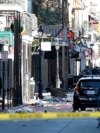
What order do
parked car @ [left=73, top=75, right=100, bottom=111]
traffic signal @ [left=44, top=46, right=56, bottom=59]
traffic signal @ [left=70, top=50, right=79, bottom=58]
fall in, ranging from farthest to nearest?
1. traffic signal @ [left=70, top=50, right=79, bottom=58]
2. traffic signal @ [left=44, top=46, right=56, bottom=59]
3. parked car @ [left=73, top=75, right=100, bottom=111]

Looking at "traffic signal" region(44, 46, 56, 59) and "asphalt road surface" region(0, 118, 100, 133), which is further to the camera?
"traffic signal" region(44, 46, 56, 59)

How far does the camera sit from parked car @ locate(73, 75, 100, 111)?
1113 inches

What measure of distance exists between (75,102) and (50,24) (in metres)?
23.6

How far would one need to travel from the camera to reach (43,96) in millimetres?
38219

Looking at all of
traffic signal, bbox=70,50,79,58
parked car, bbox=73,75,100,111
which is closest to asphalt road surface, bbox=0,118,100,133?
parked car, bbox=73,75,100,111

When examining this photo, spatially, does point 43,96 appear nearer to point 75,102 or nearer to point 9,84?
point 9,84

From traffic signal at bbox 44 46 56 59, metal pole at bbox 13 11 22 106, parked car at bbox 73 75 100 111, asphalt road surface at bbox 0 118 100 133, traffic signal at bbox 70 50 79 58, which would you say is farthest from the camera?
traffic signal at bbox 70 50 79 58

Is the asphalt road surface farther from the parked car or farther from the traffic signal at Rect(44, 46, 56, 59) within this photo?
the traffic signal at Rect(44, 46, 56, 59)

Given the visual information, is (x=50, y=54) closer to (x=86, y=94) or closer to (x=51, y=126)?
(x=86, y=94)

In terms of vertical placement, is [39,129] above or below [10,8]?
below

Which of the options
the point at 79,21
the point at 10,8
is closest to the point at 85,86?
the point at 10,8

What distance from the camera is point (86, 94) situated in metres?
28.5

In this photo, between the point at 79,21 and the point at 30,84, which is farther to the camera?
the point at 79,21

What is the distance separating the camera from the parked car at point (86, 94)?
28.3 metres
